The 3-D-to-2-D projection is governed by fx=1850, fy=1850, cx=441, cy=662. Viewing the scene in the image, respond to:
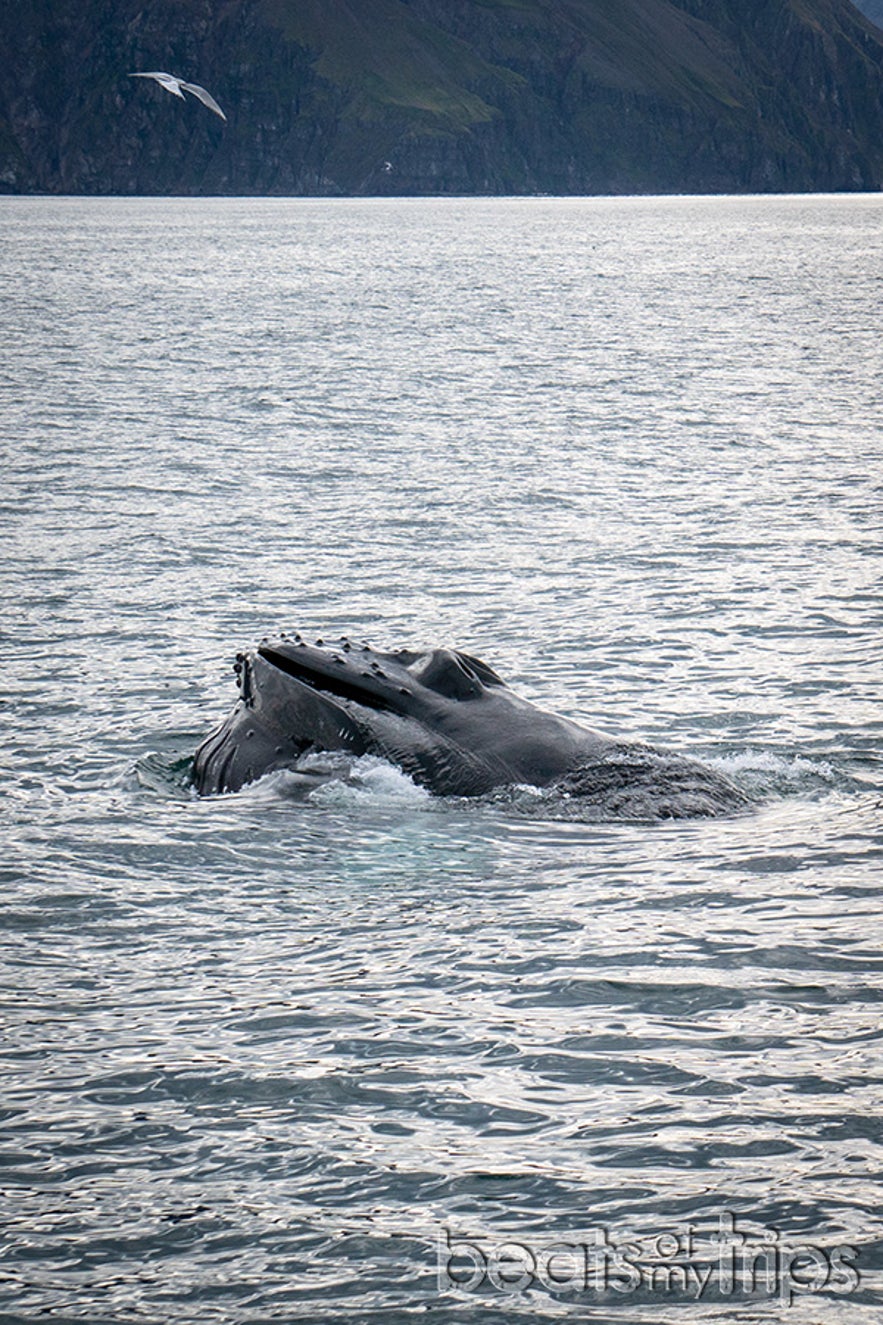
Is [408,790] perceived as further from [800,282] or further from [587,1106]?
[800,282]

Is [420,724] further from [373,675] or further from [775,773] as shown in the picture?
[775,773]

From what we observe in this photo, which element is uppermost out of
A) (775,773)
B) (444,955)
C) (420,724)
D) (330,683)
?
(330,683)

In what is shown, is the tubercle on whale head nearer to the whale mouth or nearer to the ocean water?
the whale mouth

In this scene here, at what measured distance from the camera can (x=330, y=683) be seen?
13.2 m

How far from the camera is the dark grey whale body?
13.2m

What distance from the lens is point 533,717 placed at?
13.5m

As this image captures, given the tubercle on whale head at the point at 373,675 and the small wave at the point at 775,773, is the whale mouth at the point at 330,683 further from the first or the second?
the small wave at the point at 775,773

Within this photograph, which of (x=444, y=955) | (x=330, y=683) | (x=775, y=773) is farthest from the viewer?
(x=775, y=773)

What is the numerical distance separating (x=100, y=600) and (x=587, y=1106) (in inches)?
621

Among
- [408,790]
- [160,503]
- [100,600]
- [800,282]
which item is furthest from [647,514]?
[800,282]

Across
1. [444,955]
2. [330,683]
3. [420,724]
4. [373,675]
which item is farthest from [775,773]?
[444,955]

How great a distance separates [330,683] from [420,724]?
28.1 inches

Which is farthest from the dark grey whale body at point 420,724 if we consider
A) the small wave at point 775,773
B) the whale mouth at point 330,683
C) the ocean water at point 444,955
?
the small wave at point 775,773

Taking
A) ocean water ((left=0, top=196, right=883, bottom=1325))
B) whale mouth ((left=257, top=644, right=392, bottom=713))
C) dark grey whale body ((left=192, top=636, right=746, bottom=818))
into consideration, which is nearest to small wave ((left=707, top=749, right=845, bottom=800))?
ocean water ((left=0, top=196, right=883, bottom=1325))
